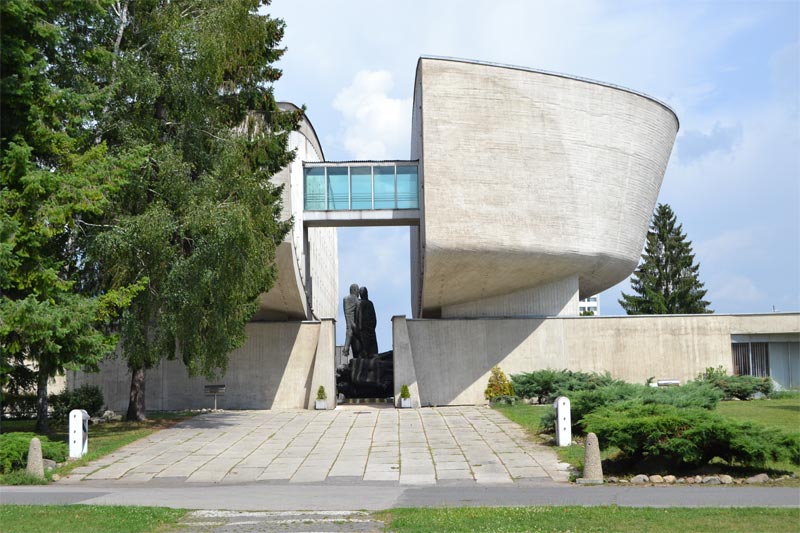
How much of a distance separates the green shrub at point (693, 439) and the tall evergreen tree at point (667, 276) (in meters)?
42.7

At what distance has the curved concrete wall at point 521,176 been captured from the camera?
93.5 ft

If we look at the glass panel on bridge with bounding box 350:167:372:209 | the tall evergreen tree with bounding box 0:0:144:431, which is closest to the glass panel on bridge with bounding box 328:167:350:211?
the glass panel on bridge with bounding box 350:167:372:209

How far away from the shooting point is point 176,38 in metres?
20.0

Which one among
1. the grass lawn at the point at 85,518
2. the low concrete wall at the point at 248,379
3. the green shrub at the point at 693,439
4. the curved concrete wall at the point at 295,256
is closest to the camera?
the grass lawn at the point at 85,518

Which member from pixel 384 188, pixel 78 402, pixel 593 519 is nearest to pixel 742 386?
pixel 384 188

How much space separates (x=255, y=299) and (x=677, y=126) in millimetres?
19057

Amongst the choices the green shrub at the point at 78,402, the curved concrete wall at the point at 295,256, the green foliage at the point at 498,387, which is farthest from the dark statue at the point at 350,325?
the green shrub at the point at 78,402

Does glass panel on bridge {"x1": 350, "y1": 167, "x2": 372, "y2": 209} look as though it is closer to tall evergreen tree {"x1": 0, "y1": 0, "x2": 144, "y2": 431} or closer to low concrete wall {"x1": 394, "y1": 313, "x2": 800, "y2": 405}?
low concrete wall {"x1": 394, "y1": 313, "x2": 800, "y2": 405}

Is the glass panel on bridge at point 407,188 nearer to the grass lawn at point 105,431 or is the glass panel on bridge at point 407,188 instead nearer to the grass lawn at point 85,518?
the grass lawn at point 105,431

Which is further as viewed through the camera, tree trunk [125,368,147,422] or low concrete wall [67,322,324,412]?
low concrete wall [67,322,324,412]

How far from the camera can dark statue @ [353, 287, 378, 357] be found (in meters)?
35.5

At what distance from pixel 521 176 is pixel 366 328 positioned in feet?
35.1

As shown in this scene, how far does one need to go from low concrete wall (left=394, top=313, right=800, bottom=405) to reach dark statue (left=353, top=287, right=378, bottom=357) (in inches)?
216

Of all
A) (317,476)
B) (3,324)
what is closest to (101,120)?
(3,324)
